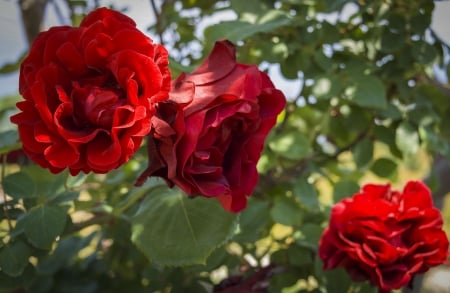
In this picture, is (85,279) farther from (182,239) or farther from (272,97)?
(272,97)

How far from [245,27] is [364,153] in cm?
29

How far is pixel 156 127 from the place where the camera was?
20.1 inches

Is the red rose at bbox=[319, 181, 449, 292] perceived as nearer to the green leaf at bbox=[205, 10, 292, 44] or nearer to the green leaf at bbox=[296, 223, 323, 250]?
the green leaf at bbox=[296, 223, 323, 250]

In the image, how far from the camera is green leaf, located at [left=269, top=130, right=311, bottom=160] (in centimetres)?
86

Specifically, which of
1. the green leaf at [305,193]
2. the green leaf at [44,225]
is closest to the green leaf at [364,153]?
the green leaf at [305,193]

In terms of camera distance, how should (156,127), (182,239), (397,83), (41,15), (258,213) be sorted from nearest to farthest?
(156,127), (182,239), (258,213), (397,83), (41,15)

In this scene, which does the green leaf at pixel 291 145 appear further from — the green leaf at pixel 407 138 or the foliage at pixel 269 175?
the green leaf at pixel 407 138

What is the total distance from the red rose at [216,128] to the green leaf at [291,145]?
295mm

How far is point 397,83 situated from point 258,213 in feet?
0.92

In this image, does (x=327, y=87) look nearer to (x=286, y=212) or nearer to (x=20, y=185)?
(x=286, y=212)

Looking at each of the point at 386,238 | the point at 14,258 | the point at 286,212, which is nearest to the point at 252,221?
the point at 286,212

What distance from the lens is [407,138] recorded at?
2.85 feet

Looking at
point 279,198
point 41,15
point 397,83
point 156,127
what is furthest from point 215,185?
point 41,15

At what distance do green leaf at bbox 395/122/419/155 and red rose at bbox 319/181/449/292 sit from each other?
6.3 inches
